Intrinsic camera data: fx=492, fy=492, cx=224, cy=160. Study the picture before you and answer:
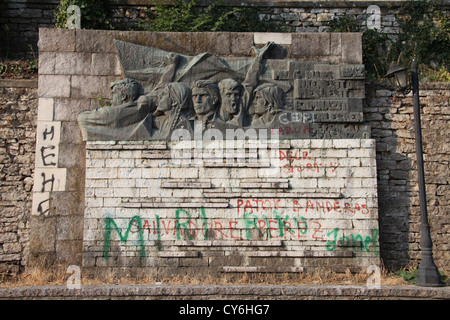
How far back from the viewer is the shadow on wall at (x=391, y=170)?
9.48m

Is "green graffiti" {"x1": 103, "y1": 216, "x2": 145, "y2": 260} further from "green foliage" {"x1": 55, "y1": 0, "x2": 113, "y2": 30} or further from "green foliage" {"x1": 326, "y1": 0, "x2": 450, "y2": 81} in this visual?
"green foliage" {"x1": 326, "y1": 0, "x2": 450, "y2": 81}

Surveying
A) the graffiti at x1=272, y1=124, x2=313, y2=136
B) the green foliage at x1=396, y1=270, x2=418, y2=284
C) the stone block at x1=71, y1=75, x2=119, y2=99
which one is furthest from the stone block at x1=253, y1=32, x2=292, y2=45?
the green foliage at x1=396, y1=270, x2=418, y2=284

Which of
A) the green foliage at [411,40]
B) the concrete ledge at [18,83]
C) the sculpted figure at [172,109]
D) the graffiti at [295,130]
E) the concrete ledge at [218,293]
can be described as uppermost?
the green foliage at [411,40]

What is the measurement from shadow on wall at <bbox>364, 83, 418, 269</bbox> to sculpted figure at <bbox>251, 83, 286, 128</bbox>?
193 cm

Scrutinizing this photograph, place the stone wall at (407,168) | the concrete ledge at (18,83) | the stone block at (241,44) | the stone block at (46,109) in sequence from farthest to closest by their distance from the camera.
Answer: the concrete ledge at (18,83), the stone block at (241,44), the stone wall at (407,168), the stone block at (46,109)

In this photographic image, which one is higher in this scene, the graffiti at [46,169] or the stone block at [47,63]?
the stone block at [47,63]

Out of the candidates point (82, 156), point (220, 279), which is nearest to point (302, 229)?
point (220, 279)

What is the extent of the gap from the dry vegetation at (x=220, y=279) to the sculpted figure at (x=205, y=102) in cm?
280

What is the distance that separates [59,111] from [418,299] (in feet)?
23.1

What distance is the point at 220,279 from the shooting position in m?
8.61

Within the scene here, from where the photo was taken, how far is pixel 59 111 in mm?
9312

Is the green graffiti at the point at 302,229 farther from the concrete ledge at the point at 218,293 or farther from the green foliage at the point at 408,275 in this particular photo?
the green foliage at the point at 408,275

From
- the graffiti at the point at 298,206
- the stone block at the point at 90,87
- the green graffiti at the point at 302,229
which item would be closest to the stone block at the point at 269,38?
the stone block at the point at 90,87

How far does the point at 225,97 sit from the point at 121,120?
1984mm
